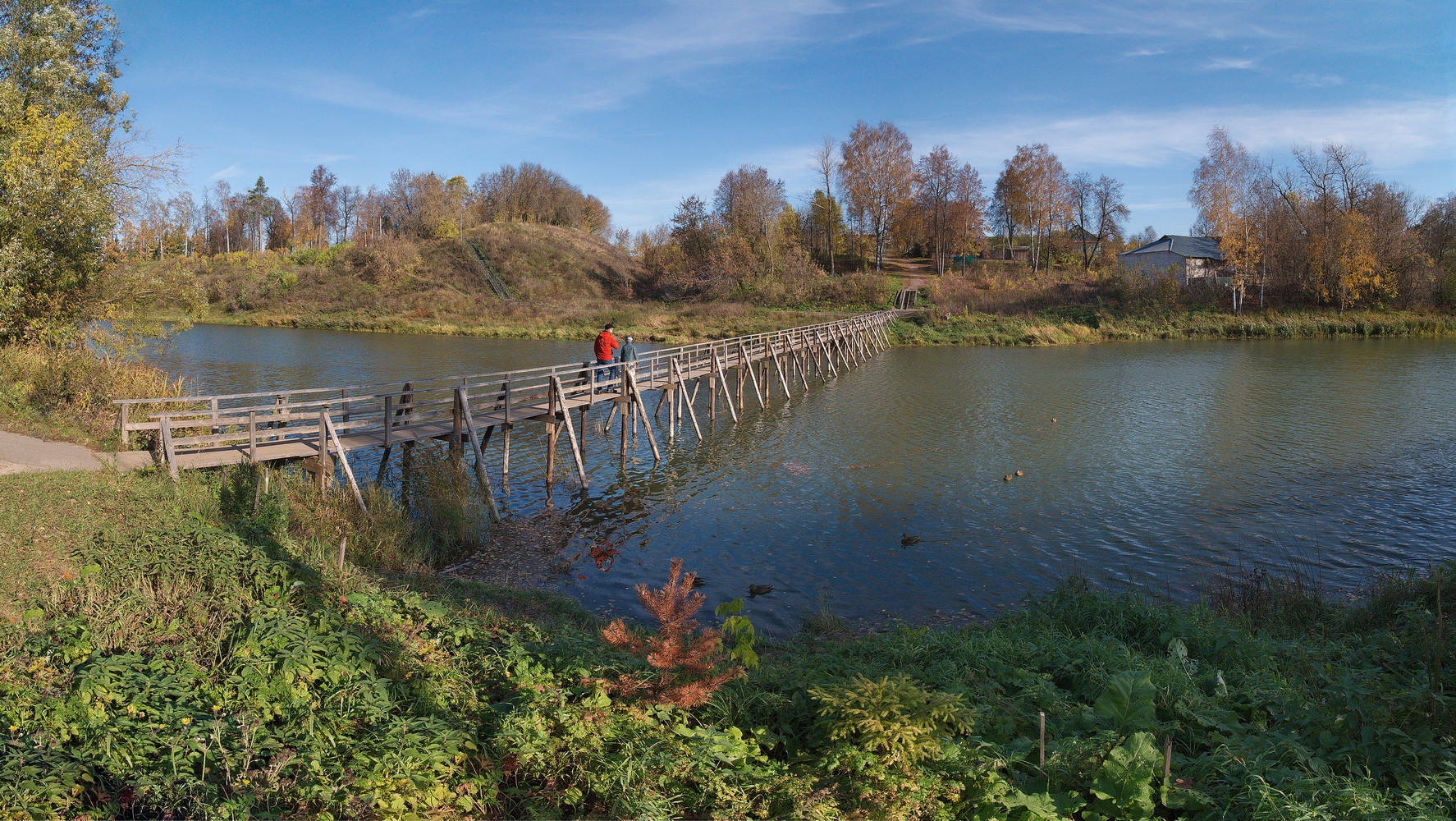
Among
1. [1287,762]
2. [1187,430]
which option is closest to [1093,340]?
[1187,430]

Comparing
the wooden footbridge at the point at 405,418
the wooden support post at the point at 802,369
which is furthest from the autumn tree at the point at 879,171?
the wooden footbridge at the point at 405,418

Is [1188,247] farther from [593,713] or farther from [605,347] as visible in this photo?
[593,713]

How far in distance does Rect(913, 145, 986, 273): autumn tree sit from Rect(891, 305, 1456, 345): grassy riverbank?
18.9 metres

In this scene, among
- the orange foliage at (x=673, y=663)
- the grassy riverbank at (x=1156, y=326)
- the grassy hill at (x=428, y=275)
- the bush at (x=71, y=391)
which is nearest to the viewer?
the orange foliage at (x=673, y=663)

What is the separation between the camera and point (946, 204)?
75000 mm

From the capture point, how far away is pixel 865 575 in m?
11.4

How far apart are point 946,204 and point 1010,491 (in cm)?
6449

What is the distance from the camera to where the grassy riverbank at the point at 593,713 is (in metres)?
4.24

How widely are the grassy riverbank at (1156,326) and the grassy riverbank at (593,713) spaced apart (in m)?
45.9

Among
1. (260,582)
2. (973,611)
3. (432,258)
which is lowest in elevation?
(973,611)

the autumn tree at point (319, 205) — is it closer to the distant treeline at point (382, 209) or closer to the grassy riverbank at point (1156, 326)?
the distant treeline at point (382, 209)

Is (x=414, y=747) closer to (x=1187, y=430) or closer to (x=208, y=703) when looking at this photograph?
(x=208, y=703)

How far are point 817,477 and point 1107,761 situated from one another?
12995mm

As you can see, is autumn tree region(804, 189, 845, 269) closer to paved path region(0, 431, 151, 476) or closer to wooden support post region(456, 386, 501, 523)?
wooden support post region(456, 386, 501, 523)
